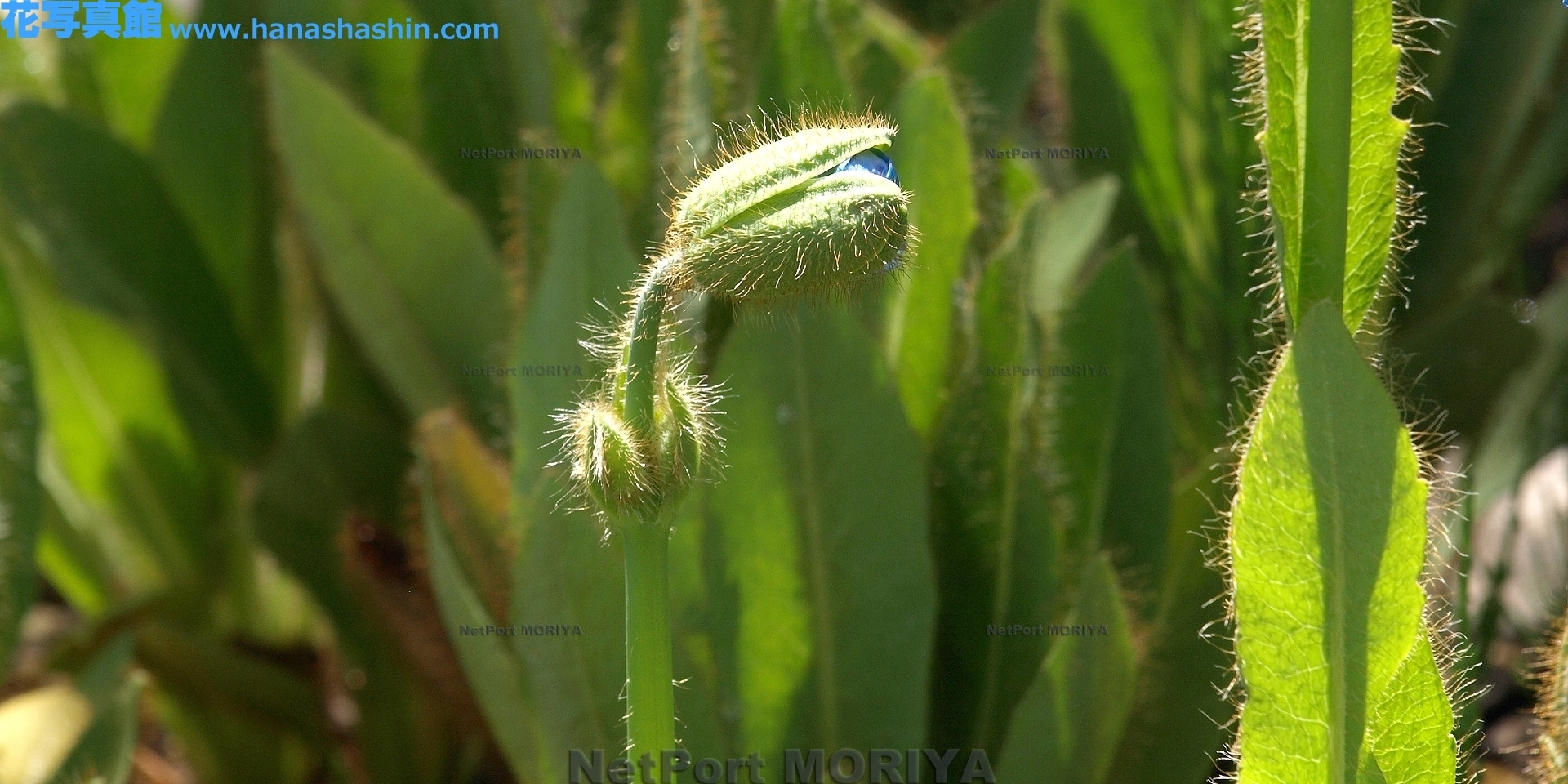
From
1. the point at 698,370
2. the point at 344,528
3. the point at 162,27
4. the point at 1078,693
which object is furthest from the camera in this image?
the point at 162,27

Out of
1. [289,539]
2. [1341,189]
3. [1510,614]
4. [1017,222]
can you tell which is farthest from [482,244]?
[1510,614]

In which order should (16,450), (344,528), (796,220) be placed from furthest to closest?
(344,528)
(16,450)
(796,220)

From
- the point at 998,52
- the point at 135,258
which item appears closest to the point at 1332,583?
the point at 998,52

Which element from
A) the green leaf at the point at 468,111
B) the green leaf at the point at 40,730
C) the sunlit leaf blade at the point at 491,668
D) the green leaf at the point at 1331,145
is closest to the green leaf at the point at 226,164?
the green leaf at the point at 468,111

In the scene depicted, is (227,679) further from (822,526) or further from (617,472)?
(617,472)

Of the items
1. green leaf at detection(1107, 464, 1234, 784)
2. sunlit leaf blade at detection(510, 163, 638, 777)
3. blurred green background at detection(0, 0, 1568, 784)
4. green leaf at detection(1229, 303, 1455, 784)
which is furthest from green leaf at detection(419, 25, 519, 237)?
green leaf at detection(1229, 303, 1455, 784)

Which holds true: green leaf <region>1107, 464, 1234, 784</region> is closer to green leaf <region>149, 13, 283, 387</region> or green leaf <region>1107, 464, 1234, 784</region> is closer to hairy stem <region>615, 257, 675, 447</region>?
hairy stem <region>615, 257, 675, 447</region>

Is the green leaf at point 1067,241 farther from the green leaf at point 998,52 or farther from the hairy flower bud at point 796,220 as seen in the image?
the hairy flower bud at point 796,220
